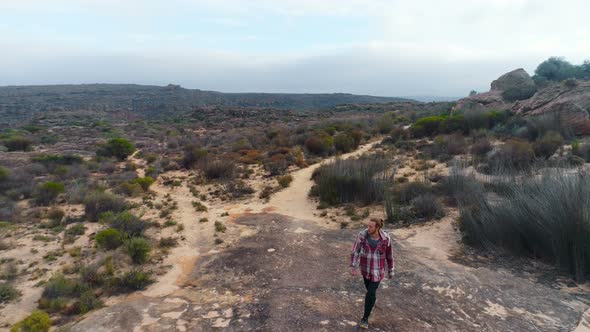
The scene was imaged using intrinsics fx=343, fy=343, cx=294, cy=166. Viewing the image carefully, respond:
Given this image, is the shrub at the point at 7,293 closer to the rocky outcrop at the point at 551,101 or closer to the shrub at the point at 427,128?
the rocky outcrop at the point at 551,101

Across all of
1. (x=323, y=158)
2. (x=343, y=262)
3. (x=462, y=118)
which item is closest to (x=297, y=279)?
Answer: (x=343, y=262)

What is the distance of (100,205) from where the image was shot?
940 centimetres

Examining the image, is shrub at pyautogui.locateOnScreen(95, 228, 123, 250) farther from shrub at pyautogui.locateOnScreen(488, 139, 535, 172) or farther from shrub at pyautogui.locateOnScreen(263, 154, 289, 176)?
shrub at pyautogui.locateOnScreen(488, 139, 535, 172)

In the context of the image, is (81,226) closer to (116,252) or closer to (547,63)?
(116,252)

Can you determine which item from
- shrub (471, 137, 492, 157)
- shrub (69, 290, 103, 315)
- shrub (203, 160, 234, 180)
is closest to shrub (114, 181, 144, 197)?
shrub (203, 160, 234, 180)

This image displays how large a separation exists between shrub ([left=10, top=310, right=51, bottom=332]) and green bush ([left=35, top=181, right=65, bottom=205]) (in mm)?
6737

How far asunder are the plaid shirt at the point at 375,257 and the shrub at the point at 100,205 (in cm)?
770

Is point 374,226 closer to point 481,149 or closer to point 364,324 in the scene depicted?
point 364,324

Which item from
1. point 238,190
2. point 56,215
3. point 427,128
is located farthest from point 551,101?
point 56,215

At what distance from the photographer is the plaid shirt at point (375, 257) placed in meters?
4.08

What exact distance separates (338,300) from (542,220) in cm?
393

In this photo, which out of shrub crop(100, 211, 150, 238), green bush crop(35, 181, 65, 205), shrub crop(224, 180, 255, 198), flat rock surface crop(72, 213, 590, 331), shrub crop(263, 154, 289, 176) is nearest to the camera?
flat rock surface crop(72, 213, 590, 331)

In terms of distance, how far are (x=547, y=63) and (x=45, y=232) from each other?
1582 inches

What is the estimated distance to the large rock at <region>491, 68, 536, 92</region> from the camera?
2709cm
